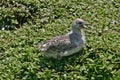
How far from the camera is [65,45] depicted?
6.57 meters

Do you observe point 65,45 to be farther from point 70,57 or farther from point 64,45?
point 70,57

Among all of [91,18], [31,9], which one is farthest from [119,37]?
[31,9]

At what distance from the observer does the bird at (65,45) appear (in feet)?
21.5

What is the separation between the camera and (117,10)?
8531 millimetres

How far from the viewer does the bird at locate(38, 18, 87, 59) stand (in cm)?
655

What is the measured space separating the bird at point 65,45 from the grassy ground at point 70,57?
139mm

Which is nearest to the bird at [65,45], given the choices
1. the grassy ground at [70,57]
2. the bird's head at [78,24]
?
the bird's head at [78,24]

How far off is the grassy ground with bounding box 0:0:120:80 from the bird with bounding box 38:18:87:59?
0.46 feet

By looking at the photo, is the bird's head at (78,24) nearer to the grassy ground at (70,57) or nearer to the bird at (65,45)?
the bird at (65,45)

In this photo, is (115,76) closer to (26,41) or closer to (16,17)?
(26,41)

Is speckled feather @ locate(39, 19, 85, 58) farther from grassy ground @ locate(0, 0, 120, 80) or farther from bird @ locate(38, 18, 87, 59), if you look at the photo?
grassy ground @ locate(0, 0, 120, 80)

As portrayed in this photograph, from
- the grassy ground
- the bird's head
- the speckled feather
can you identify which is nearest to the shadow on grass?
the grassy ground

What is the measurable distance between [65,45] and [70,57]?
0.92ft

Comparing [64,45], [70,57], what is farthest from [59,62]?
[64,45]
